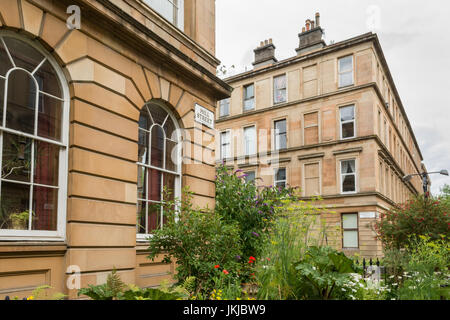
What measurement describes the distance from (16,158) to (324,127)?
23.5 m

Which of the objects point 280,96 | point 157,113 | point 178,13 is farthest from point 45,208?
point 280,96

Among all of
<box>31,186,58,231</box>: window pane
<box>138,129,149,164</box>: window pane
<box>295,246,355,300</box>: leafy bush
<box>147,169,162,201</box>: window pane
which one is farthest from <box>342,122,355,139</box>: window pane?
<box>31,186,58,231</box>: window pane

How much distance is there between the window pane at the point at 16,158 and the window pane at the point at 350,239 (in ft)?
72.9

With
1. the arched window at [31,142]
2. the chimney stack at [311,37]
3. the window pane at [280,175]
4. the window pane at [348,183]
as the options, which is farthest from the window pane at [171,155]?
the chimney stack at [311,37]

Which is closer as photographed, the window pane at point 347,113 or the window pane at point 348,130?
the window pane at point 348,130

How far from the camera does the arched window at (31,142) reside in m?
5.38

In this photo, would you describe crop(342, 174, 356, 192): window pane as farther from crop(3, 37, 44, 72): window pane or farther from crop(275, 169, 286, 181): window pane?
crop(3, 37, 44, 72): window pane

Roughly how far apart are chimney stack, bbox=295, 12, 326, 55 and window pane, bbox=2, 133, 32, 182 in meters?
26.1

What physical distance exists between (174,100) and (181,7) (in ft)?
8.29

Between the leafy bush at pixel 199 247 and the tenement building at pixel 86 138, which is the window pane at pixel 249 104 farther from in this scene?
the leafy bush at pixel 199 247

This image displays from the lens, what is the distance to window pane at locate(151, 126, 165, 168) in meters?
8.20

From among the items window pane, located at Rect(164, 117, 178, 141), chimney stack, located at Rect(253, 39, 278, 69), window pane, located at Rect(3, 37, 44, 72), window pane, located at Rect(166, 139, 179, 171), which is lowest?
window pane, located at Rect(166, 139, 179, 171)

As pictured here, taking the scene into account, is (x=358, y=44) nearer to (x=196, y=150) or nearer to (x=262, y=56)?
(x=262, y=56)
